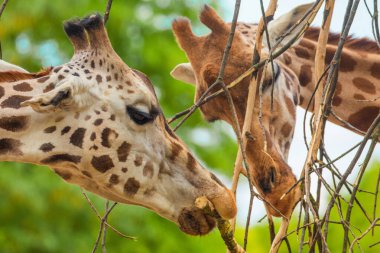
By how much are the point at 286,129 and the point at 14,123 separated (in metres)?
1.49

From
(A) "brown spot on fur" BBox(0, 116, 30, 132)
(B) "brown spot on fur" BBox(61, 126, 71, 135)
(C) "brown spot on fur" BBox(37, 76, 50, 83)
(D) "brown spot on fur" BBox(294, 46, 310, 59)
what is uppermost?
(D) "brown spot on fur" BBox(294, 46, 310, 59)

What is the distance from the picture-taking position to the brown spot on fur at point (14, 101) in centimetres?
329

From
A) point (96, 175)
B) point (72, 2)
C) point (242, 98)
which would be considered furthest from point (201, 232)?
point (72, 2)

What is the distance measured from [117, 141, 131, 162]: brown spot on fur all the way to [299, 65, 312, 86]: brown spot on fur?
64.2 inches

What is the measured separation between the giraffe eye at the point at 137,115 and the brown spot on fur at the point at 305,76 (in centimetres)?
155

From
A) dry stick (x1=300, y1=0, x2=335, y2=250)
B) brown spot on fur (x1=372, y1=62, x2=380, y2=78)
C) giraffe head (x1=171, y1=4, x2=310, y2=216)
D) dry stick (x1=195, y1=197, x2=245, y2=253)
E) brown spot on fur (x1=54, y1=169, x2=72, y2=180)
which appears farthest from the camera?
brown spot on fur (x1=372, y1=62, x2=380, y2=78)

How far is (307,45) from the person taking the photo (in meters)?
4.87

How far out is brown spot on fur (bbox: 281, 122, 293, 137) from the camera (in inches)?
172

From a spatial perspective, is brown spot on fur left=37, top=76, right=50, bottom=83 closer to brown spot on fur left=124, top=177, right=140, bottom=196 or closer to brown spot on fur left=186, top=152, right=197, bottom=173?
brown spot on fur left=124, top=177, right=140, bottom=196

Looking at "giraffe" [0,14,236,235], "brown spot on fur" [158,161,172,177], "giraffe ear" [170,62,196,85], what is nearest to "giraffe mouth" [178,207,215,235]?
"giraffe" [0,14,236,235]

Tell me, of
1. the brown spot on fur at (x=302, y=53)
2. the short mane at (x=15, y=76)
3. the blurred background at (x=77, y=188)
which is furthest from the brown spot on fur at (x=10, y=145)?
the blurred background at (x=77, y=188)

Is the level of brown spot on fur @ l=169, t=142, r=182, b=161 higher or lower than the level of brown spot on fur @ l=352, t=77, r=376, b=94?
lower

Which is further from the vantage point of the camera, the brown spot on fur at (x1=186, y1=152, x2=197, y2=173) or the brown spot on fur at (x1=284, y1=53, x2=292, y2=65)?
the brown spot on fur at (x1=284, y1=53, x2=292, y2=65)

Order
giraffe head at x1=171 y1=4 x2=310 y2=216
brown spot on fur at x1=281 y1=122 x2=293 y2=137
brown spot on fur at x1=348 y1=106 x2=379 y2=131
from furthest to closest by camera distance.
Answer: brown spot on fur at x1=348 y1=106 x2=379 y2=131 < brown spot on fur at x1=281 y1=122 x2=293 y2=137 < giraffe head at x1=171 y1=4 x2=310 y2=216
